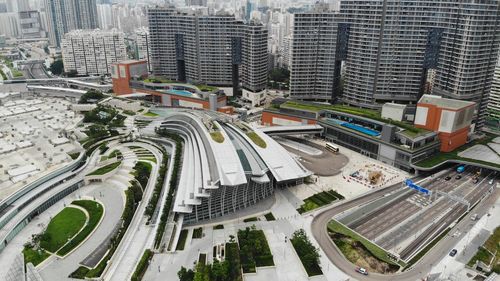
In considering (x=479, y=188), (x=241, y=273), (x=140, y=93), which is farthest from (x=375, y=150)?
(x=140, y=93)

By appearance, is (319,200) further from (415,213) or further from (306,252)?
(306,252)

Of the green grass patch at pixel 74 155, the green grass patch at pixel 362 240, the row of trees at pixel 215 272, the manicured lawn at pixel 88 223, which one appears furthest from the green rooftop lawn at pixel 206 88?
the row of trees at pixel 215 272

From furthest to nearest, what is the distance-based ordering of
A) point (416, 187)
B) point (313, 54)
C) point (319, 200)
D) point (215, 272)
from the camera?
point (313, 54) < point (416, 187) < point (319, 200) < point (215, 272)

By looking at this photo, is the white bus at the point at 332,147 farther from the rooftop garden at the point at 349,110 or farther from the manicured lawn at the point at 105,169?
the manicured lawn at the point at 105,169

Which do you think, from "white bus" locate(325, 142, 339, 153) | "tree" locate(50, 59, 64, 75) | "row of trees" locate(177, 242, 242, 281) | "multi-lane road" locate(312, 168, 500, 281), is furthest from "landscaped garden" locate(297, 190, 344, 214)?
"tree" locate(50, 59, 64, 75)

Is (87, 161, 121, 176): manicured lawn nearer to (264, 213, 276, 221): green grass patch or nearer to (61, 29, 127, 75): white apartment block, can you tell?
(264, 213, 276, 221): green grass patch

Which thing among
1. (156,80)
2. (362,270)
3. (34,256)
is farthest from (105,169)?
(156,80)
